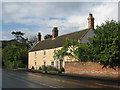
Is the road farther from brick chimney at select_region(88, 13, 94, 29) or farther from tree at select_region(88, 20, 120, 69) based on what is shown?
brick chimney at select_region(88, 13, 94, 29)

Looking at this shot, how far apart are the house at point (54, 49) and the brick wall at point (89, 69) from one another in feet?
10.6

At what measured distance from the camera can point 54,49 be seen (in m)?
42.0

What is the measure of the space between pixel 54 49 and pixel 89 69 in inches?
597

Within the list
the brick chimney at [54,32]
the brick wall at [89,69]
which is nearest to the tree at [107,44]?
the brick wall at [89,69]

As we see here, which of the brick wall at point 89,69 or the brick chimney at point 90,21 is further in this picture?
the brick chimney at point 90,21

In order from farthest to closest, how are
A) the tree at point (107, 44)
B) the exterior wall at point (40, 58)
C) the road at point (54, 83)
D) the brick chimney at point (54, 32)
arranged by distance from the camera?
the brick chimney at point (54, 32)
the exterior wall at point (40, 58)
the tree at point (107, 44)
the road at point (54, 83)

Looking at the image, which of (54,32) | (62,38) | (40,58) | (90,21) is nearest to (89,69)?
(90,21)

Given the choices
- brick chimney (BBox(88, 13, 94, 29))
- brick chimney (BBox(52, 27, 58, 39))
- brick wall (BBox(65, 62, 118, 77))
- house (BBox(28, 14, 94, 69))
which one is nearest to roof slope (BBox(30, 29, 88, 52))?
house (BBox(28, 14, 94, 69))

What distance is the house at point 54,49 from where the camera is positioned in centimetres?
3747

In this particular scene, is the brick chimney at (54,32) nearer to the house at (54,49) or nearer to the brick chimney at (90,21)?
the house at (54,49)

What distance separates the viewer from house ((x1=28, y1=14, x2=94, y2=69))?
1475 inches

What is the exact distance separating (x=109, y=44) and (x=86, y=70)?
8.72m

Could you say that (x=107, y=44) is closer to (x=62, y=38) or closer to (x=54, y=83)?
(x=54, y=83)

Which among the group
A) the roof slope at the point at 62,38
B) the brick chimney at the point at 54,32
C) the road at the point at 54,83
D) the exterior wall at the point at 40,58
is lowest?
the road at the point at 54,83
